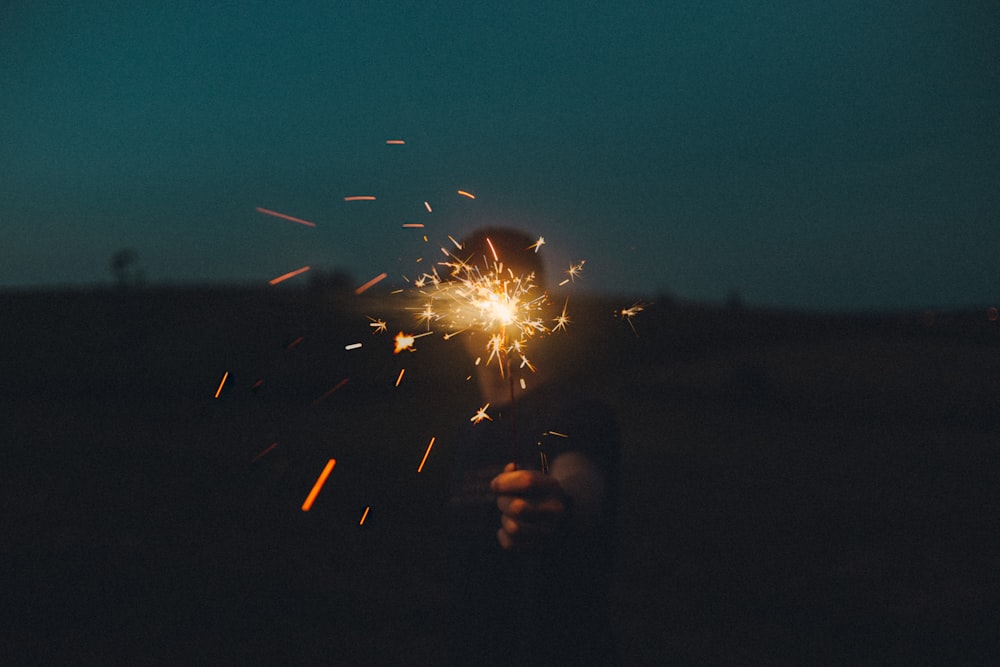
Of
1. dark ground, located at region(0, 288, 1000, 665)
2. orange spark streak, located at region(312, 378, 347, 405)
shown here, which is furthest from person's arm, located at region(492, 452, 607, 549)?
orange spark streak, located at region(312, 378, 347, 405)

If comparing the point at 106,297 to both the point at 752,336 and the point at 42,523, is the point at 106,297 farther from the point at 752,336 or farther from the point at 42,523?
the point at 752,336

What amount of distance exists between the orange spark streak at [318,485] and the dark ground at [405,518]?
6.9 inches

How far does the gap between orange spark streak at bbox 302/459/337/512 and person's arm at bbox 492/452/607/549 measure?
25.5ft

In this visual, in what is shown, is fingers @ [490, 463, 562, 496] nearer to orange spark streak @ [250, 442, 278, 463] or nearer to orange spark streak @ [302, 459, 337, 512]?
orange spark streak @ [302, 459, 337, 512]

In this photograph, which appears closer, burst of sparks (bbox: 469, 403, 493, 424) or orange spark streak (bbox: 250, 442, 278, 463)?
burst of sparks (bbox: 469, 403, 493, 424)

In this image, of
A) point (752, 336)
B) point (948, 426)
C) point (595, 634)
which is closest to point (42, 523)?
point (595, 634)

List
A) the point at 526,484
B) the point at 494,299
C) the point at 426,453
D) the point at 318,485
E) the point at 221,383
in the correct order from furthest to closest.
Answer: the point at 221,383 → the point at 426,453 → the point at 318,485 → the point at 494,299 → the point at 526,484

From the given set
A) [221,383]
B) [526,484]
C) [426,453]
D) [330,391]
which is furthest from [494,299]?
[221,383]

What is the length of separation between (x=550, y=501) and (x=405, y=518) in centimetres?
759

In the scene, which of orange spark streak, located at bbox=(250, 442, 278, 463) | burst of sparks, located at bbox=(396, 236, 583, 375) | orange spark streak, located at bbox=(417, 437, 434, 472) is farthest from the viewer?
orange spark streak, located at bbox=(250, 442, 278, 463)

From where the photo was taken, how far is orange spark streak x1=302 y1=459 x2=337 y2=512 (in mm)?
10373

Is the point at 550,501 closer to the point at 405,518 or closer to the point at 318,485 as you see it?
the point at 405,518

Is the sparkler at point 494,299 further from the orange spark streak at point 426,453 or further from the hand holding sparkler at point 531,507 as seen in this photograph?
the orange spark streak at point 426,453

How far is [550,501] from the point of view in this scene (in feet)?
8.61
